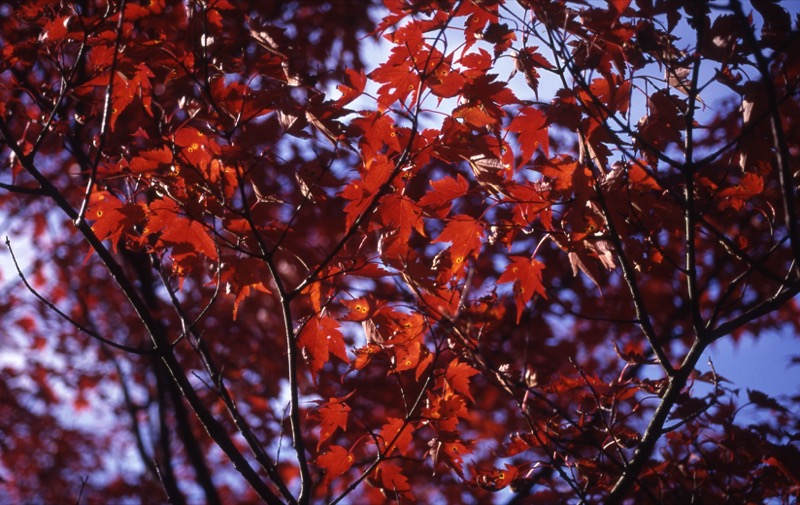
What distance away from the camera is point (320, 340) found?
8.16 ft

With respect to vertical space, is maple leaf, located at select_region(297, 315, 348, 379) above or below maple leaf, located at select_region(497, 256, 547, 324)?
below

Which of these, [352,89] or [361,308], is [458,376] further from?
[352,89]

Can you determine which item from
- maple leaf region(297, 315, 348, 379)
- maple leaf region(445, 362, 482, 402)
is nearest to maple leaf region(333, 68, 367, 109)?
maple leaf region(297, 315, 348, 379)

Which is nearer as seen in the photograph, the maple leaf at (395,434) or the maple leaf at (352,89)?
the maple leaf at (352,89)

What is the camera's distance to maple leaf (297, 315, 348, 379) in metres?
2.48

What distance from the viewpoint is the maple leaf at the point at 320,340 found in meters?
2.48

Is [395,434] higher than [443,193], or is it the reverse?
[443,193]

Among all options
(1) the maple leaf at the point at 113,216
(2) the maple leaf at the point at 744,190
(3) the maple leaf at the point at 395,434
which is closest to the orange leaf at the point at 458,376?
(3) the maple leaf at the point at 395,434

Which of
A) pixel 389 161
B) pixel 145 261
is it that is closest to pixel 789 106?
pixel 389 161

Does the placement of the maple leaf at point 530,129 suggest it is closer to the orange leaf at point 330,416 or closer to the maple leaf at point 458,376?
the maple leaf at point 458,376

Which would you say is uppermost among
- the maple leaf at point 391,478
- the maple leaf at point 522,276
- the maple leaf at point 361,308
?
the maple leaf at point 522,276

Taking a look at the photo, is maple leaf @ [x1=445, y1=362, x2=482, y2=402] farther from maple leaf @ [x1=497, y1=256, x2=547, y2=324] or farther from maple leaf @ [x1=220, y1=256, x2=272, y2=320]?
maple leaf @ [x1=220, y1=256, x2=272, y2=320]

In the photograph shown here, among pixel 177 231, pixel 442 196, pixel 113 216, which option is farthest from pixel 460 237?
pixel 113 216

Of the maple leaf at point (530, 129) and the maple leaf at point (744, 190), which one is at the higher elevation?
the maple leaf at point (530, 129)
